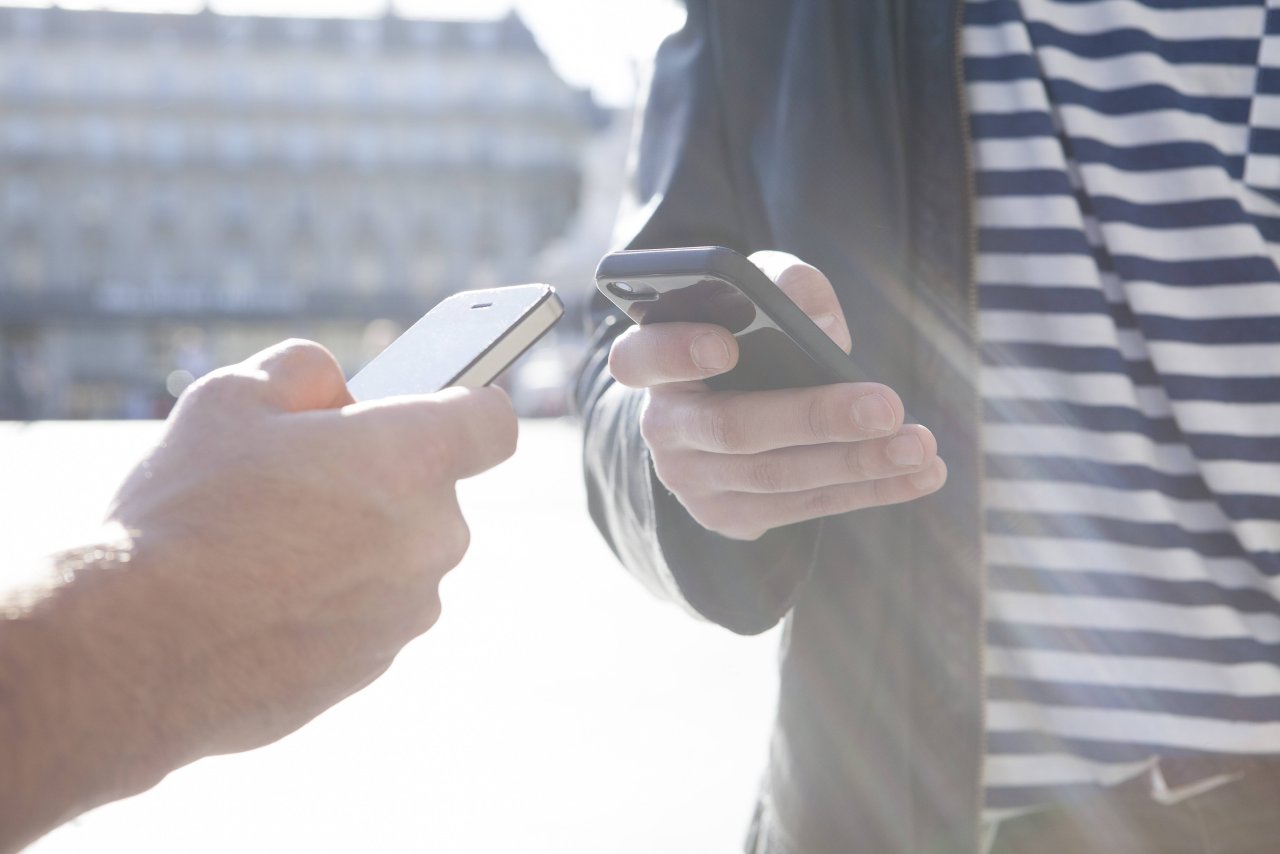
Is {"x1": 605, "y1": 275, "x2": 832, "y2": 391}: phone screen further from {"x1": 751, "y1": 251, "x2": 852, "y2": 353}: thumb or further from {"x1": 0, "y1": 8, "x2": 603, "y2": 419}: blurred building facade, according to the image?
{"x1": 0, "y1": 8, "x2": 603, "y2": 419}: blurred building facade

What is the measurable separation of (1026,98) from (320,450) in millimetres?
928

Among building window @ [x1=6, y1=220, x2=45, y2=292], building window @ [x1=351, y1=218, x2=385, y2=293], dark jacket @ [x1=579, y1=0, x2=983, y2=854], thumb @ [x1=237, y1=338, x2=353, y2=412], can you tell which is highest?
thumb @ [x1=237, y1=338, x2=353, y2=412]

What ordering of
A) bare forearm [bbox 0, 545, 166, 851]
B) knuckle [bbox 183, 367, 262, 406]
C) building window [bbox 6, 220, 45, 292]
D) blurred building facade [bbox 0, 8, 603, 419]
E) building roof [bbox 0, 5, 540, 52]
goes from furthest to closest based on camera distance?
building roof [bbox 0, 5, 540, 52] → blurred building facade [bbox 0, 8, 603, 419] → building window [bbox 6, 220, 45, 292] → knuckle [bbox 183, 367, 262, 406] → bare forearm [bbox 0, 545, 166, 851]

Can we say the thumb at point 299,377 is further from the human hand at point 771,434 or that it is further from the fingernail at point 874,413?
the fingernail at point 874,413

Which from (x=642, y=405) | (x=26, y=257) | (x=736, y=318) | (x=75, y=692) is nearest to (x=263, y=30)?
(x=26, y=257)

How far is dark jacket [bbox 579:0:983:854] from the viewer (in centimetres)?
132

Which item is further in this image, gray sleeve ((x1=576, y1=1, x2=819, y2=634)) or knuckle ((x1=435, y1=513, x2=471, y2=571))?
gray sleeve ((x1=576, y1=1, x2=819, y2=634))

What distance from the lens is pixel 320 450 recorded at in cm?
85

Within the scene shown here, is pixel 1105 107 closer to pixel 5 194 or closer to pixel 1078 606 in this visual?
pixel 1078 606

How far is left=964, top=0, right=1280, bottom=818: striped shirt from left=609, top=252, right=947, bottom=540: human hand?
342mm

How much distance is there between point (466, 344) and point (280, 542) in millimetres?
320

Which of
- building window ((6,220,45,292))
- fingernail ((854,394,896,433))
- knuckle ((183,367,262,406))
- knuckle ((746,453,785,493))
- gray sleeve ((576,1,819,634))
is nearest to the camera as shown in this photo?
knuckle ((183,367,262,406))

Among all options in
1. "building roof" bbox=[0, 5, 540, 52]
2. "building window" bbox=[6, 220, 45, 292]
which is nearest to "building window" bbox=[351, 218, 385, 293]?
"building roof" bbox=[0, 5, 540, 52]

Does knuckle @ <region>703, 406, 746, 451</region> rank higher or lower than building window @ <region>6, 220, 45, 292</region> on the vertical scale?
higher
